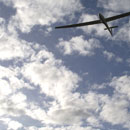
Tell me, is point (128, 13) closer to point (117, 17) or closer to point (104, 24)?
point (117, 17)

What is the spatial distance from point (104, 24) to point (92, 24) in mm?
3388

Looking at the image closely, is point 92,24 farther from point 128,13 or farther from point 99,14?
point 128,13

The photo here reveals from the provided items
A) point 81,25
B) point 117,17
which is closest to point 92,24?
point 81,25

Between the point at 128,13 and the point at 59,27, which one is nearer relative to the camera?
the point at 128,13

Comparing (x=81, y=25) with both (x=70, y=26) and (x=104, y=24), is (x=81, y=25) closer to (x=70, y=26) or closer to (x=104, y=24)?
(x=70, y=26)

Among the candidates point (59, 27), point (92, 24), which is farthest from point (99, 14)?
point (59, 27)

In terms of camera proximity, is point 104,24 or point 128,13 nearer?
point 128,13

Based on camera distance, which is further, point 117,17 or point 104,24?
point 104,24

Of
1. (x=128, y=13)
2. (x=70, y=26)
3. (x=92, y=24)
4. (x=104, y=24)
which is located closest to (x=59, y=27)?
(x=70, y=26)

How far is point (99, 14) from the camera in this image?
175ft

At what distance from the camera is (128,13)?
162 ft

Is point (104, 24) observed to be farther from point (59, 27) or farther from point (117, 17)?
point (59, 27)

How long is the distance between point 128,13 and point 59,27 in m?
17.0

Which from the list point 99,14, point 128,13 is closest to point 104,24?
point 99,14
